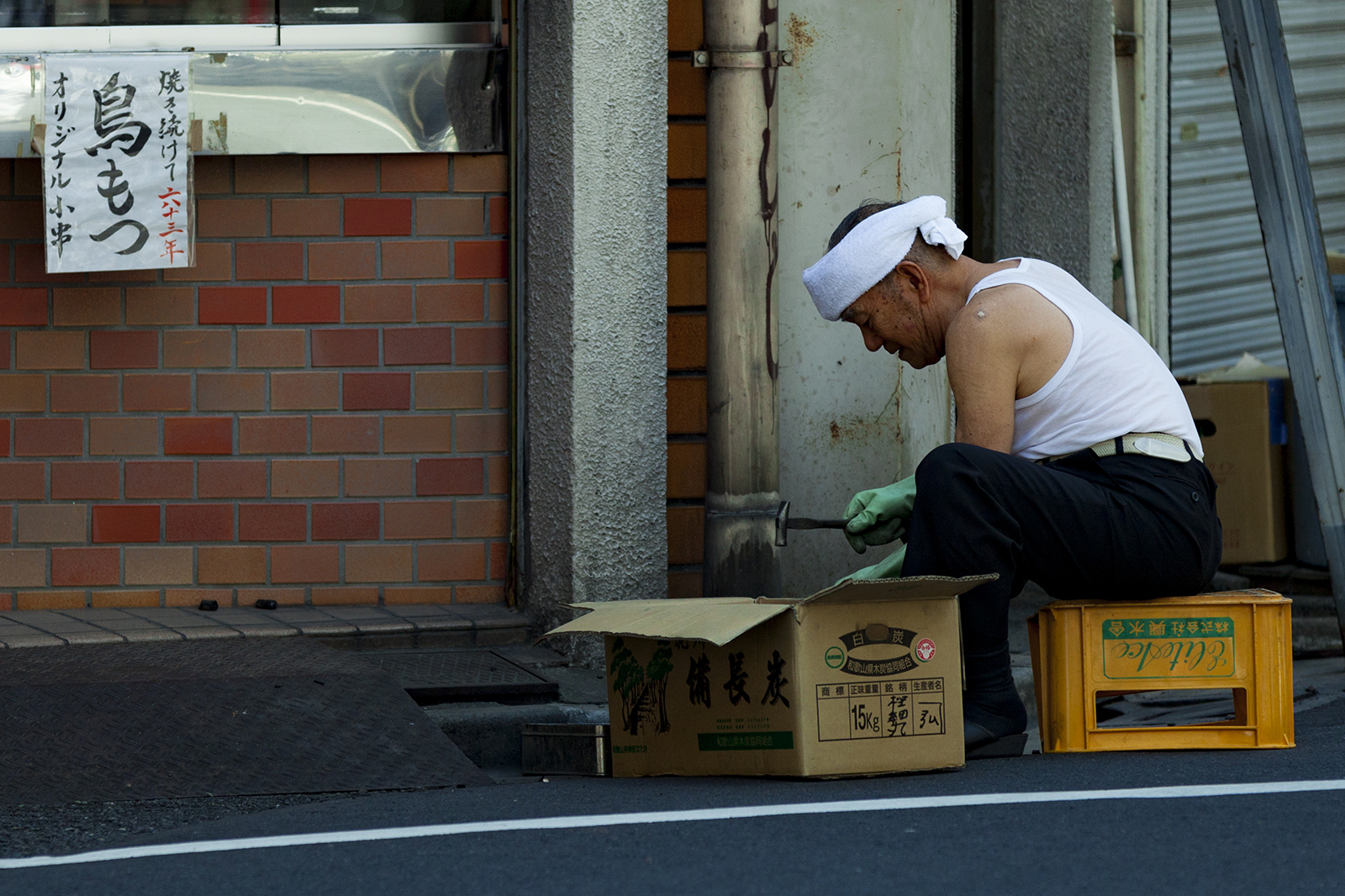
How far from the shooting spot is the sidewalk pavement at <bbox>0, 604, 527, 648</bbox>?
4859 millimetres

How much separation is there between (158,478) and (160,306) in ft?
1.88

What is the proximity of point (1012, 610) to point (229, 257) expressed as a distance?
328 centimetres

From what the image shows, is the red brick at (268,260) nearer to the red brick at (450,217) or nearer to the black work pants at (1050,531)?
the red brick at (450,217)

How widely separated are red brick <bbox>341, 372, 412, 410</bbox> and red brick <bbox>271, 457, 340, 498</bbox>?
0.70 ft

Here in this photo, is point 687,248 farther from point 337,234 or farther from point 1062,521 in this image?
point 1062,521

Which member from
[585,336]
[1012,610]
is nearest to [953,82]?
[585,336]

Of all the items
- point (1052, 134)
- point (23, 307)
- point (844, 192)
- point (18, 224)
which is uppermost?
point (1052, 134)

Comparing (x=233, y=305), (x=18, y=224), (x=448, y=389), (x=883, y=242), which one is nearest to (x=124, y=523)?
(x=233, y=305)

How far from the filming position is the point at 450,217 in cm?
534

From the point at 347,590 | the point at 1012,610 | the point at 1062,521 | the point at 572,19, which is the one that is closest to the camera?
the point at 1062,521

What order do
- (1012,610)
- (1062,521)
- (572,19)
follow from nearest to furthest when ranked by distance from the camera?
(1062,521) < (572,19) < (1012,610)

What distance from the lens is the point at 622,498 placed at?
514 cm

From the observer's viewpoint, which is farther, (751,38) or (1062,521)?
(751,38)

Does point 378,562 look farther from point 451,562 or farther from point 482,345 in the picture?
point 482,345
